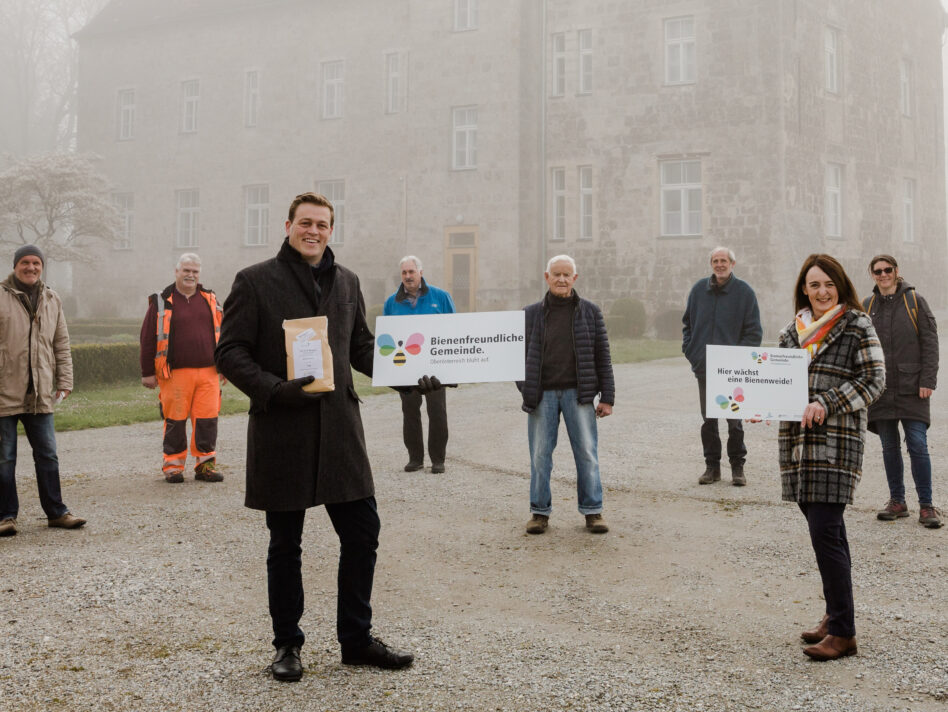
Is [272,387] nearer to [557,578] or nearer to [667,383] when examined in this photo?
[557,578]

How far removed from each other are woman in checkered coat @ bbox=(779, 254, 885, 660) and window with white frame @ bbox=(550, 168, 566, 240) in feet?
77.2

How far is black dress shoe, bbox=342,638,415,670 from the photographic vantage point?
13.4 feet

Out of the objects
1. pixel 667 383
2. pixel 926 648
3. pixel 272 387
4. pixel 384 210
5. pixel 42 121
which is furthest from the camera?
pixel 42 121

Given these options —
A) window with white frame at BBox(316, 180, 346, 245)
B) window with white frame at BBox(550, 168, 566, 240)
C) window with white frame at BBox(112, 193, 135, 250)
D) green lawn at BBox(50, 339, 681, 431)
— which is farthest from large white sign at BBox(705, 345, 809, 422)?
window with white frame at BBox(112, 193, 135, 250)

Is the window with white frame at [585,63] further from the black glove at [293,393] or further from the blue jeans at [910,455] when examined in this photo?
the black glove at [293,393]

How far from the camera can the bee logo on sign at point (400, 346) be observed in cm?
462

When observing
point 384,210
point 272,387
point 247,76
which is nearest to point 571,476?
point 272,387

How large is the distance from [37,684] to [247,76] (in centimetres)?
3262

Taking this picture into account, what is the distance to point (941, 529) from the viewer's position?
650 cm

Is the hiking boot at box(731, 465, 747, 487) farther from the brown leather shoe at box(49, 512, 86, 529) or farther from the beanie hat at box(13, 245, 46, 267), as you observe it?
the beanie hat at box(13, 245, 46, 267)

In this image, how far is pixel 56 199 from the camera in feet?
96.1

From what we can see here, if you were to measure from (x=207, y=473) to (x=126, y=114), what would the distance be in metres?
32.1

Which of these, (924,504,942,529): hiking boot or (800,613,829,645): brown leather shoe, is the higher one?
(924,504,942,529): hiking boot

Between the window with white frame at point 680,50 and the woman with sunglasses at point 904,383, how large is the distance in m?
20.8
